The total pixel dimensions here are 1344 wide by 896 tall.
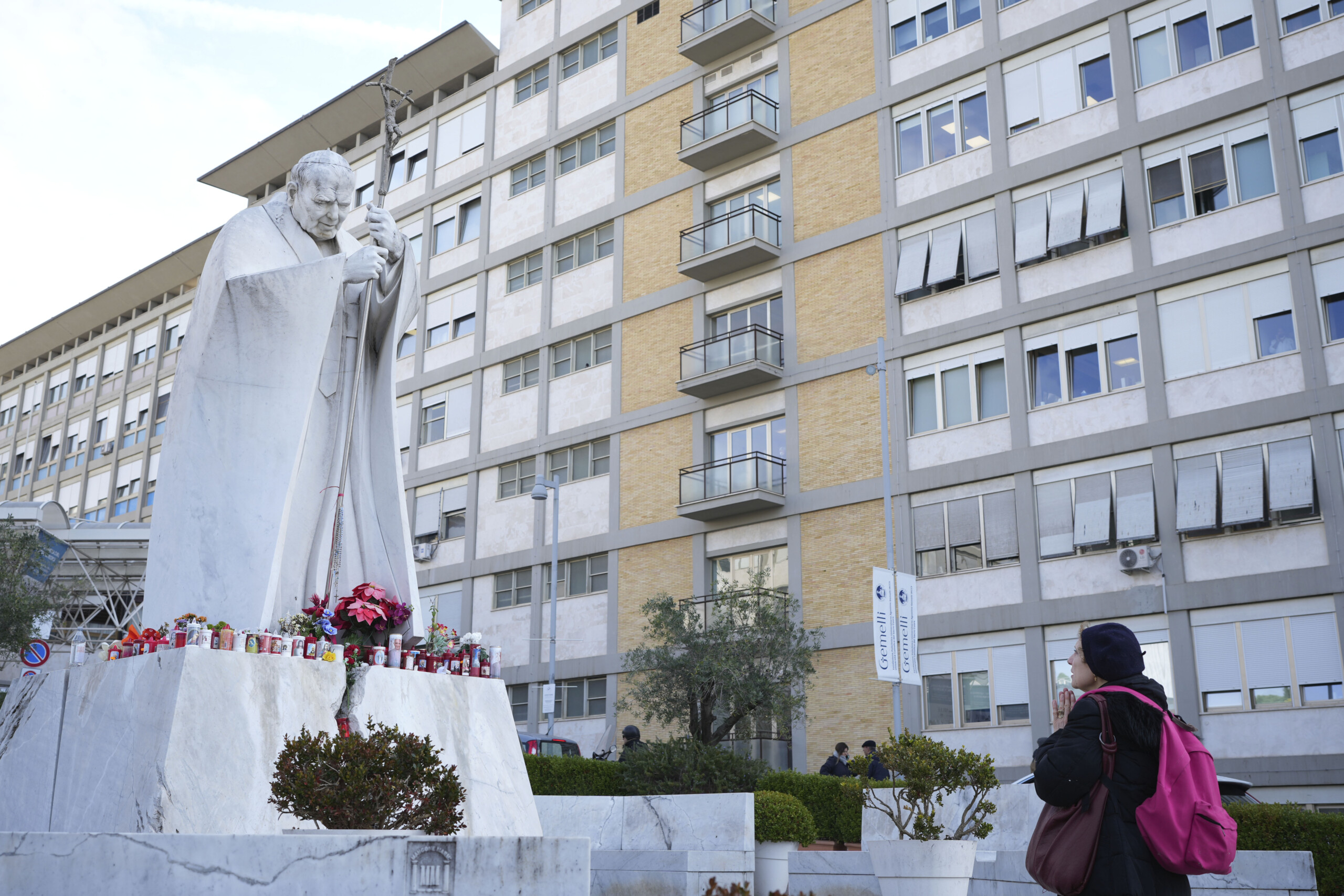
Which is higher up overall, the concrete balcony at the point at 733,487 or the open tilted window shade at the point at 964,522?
the concrete balcony at the point at 733,487

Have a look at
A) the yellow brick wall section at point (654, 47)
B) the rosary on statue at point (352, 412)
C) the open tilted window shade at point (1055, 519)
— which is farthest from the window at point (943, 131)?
the rosary on statue at point (352, 412)

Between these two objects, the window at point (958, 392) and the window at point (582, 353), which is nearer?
the window at point (958, 392)

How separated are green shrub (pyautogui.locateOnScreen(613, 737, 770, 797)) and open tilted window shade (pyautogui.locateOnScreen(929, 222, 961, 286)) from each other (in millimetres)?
15654

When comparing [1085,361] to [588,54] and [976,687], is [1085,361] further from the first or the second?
[588,54]

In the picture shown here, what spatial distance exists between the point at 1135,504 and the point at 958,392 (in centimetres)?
522

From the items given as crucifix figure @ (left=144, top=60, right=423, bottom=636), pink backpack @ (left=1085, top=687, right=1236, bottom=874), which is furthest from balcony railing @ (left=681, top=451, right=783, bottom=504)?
pink backpack @ (left=1085, top=687, right=1236, bottom=874)

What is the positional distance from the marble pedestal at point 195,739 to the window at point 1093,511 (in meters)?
19.1

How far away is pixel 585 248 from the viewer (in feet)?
129

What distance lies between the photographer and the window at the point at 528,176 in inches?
1642

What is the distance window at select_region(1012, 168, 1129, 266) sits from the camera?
89.3ft

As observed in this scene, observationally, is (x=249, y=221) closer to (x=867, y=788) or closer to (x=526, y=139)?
(x=867, y=788)

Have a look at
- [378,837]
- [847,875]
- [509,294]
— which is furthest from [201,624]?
[509,294]

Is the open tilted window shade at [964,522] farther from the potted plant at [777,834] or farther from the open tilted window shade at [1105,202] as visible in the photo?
the potted plant at [777,834]

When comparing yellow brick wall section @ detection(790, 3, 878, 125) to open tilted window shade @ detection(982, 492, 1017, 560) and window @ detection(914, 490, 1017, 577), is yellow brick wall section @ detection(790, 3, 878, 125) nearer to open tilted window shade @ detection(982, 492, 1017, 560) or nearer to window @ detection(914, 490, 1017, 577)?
window @ detection(914, 490, 1017, 577)
